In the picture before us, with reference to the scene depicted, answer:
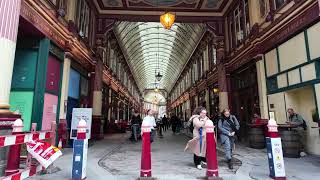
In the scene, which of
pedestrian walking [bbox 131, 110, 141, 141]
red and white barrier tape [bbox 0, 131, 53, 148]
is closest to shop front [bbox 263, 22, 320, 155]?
pedestrian walking [bbox 131, 110, 141, 141]

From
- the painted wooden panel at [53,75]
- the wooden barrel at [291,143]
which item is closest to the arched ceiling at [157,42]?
the painted wooden panel at [53,75]

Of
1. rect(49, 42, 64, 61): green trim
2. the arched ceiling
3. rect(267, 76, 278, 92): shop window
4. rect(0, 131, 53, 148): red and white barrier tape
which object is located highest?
the arched ceiling

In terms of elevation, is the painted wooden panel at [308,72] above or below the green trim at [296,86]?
above

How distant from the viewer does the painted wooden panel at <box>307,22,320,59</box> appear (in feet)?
23.6

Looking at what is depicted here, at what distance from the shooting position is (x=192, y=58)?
25.7 meters

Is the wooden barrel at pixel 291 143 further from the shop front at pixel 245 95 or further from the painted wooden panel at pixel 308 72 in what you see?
the shop front at pixel 245 95

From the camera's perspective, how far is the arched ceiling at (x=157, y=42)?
22.0 meters

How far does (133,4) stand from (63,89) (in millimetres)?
7618

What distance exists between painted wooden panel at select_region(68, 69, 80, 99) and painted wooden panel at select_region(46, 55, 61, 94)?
1412 mm

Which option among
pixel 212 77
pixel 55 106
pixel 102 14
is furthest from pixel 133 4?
pixel 55 106

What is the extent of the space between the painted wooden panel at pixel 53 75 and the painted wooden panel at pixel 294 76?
841 centimetres

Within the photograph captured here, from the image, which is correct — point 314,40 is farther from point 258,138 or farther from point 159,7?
point 159,7

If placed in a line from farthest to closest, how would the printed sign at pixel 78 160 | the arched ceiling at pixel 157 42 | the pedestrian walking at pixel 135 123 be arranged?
the arched ceiling at pixel 157 42, the pedestrian walking at pixel 135 123, the printed sign at pixel 78 160

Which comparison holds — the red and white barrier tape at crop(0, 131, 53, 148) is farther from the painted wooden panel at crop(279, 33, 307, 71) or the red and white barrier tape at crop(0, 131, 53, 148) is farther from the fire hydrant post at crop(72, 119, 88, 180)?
the painted wooden panel at crop(279, 33, 307, 71)
